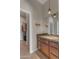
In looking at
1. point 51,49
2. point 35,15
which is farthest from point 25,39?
point 51,49

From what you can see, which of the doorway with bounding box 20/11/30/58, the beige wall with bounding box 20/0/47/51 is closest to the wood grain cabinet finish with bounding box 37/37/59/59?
the doorway with bounding box 20/11/30/58

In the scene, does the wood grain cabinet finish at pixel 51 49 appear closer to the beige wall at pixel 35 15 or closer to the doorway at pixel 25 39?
the doorway at pixel 25 39

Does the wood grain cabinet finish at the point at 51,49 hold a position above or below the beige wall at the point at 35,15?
below

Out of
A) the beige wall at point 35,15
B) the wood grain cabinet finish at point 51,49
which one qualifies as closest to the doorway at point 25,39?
the beige wall at point 35,15

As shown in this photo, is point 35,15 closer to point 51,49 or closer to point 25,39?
point 51,49

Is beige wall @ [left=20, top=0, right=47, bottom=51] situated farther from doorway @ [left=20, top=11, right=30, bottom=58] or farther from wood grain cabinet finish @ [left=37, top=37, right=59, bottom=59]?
wood grain cabinet finish @ [left=37, top=37, right=59, bottom=59]

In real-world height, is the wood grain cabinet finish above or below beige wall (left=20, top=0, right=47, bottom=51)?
below

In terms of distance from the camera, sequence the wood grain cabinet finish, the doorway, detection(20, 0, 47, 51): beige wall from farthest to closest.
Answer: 1. the doorway
2. detection(20, 0, 47, 51): beige wall
3. the wood grain cabinet finish

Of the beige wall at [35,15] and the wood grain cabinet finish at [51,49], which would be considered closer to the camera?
the wood grain cabinet finish at [51,49]
